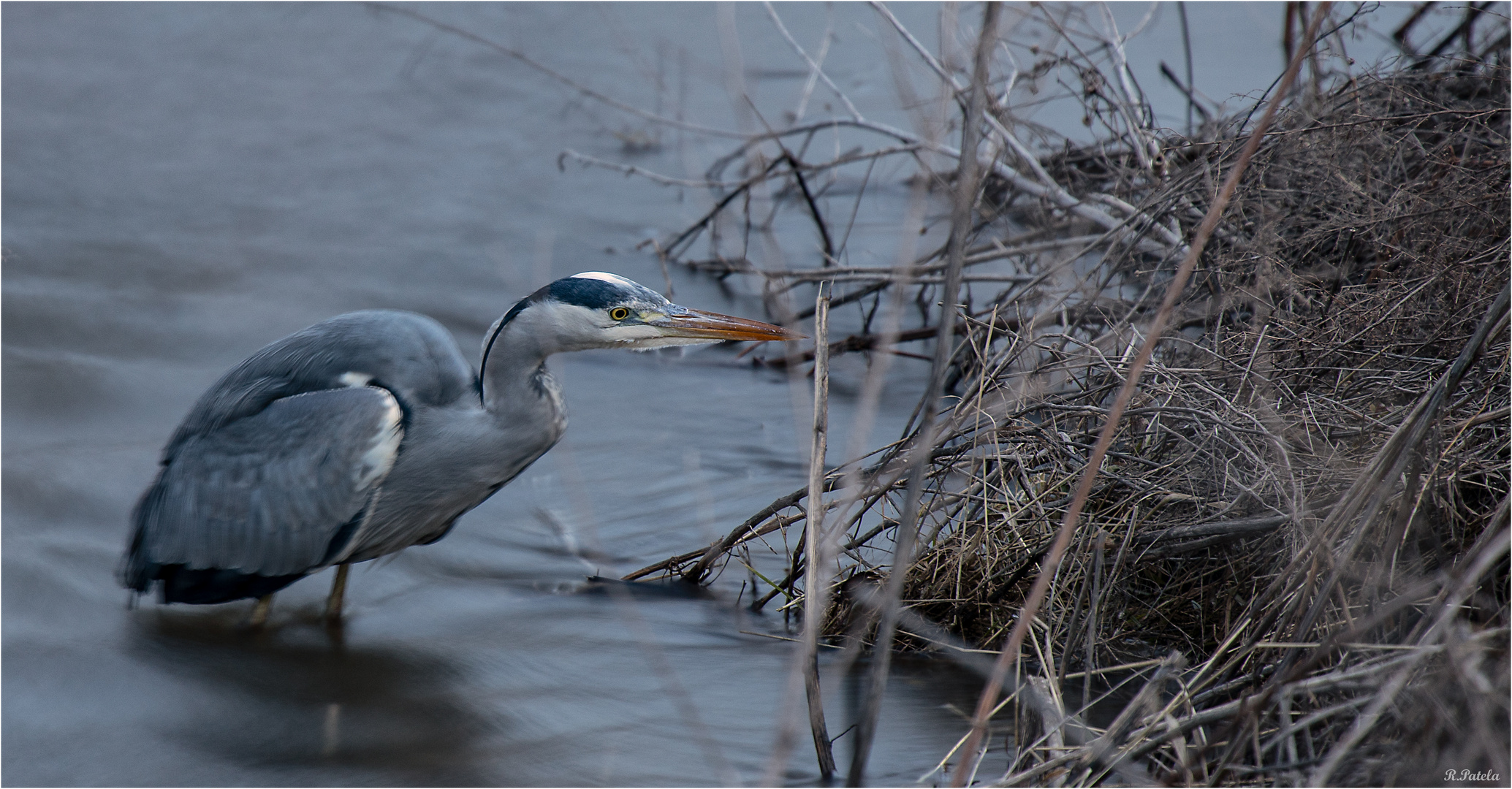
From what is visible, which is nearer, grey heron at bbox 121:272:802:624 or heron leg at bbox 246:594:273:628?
grey heron at bbox 121:272:802:624

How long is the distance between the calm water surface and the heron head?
232mm

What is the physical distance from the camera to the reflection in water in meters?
3.04

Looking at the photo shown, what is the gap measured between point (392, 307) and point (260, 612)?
2.59 meters

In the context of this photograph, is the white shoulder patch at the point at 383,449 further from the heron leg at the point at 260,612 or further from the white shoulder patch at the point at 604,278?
the white shoulder patch at the point at 604,278

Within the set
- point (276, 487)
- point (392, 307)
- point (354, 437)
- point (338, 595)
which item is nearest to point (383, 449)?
point (354, 437)

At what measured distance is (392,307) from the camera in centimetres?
607

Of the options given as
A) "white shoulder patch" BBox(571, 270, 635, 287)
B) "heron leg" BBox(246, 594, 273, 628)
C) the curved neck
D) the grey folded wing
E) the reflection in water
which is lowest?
the reflection in water

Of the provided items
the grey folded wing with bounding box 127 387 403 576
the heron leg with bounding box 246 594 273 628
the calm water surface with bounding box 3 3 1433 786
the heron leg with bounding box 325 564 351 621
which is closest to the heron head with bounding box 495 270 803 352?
the calm water surface with bounding box 3 3 1433 786

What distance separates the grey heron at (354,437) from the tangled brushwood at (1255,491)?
619 millimetres

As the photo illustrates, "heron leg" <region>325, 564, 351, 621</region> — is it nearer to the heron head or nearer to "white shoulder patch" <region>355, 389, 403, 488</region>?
"white shoulder patch" <region>355, 389, 403, 488</region>

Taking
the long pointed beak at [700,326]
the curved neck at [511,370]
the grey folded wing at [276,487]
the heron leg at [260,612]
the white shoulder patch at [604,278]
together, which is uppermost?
the white shoulder patch at [604,278]

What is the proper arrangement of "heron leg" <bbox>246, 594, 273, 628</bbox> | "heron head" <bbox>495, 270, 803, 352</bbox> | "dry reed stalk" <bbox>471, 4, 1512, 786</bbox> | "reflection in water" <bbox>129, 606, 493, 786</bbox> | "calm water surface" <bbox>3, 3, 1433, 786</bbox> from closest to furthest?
1. "dry reed stalk" <bbox>471, 4, 1512, 786</bbox>
2. "reflection in water" <bbox>129, 606, 493, 786</bbox>
3. "calm water surface" <bbox>3, 3, 1433, 786</bbox>
4. "heron head" <bbox>495, 270, 803, 352</bbox>
5. "heron leg" <bbox>246, 594, 273, 628</bbox>

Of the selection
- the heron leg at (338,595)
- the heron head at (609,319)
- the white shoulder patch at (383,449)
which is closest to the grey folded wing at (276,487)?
the white shoulder patch at (383,449)

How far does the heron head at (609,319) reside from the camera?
347cm
